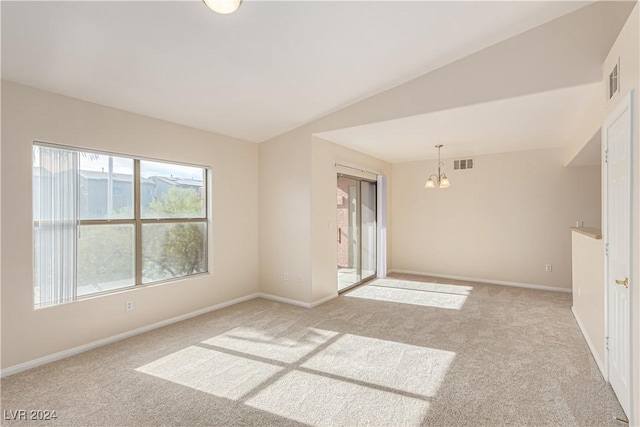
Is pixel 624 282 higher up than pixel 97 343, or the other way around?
pixel 624 282

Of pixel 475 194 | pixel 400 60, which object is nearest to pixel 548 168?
pixel 475 194

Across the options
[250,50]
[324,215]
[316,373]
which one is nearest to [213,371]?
[316,373]

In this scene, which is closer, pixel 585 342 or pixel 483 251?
pixel 585 342

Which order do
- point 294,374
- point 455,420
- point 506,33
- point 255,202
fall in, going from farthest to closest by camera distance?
point 255,202 < point 506,33 < point 294,374 < point 455,420

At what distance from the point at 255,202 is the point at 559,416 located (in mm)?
4480

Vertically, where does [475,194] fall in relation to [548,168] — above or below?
below

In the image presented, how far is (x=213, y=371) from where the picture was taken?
279 centimetres

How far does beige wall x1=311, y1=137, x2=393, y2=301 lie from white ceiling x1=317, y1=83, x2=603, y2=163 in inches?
9.1

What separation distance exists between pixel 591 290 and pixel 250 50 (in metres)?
4.15

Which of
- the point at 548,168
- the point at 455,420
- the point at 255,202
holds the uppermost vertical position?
the point at 548,168

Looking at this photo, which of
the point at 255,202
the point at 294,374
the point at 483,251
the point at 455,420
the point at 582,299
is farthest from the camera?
the point at 483,251

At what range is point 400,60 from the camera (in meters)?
3.36

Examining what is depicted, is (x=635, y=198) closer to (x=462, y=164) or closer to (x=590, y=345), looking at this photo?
(x=590, y=345)

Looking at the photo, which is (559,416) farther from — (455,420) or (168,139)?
(168,139)
